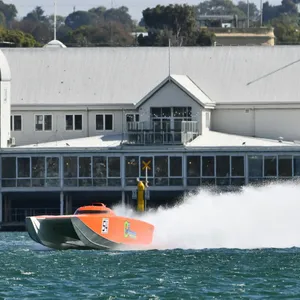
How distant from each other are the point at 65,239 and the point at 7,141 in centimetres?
2510

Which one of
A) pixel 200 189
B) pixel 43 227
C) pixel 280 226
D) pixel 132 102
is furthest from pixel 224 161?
pixel 43 227

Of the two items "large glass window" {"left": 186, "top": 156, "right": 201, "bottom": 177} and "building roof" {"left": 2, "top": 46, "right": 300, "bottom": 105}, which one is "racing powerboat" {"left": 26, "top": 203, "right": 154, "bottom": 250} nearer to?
"large glass window" {"left": 186, "top": 156, "right": 201, "bottom": 177}

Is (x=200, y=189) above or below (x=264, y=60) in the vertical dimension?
below

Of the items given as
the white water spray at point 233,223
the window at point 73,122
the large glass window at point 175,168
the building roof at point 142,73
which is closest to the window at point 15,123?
the building roof at point 142,73

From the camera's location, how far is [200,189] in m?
75.6

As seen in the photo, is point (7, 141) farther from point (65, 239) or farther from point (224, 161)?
point (65, 239)

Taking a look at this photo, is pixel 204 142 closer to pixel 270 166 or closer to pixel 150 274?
pixel 270 166

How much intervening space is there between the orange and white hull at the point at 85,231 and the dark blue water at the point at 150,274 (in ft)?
1.59

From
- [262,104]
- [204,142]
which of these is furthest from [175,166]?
[262,104]

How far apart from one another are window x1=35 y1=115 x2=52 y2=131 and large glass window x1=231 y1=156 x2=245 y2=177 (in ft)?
38.9

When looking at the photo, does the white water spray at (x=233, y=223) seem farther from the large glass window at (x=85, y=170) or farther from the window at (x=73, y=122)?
the window at (x=73, y=122)

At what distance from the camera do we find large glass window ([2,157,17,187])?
253 ft

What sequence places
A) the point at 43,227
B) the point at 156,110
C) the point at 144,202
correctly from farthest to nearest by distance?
the point at 156,110, the point at 144,202, the point at 43,227

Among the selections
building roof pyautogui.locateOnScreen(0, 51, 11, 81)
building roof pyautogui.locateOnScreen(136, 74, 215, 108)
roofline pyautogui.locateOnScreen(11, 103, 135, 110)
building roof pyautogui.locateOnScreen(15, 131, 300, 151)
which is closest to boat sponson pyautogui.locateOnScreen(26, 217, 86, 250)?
building roof pyautogui.locateOnScreen(15, 131, 300, 151)
